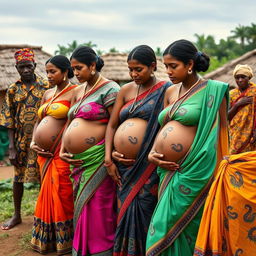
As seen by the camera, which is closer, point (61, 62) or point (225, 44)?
point (61, 62)

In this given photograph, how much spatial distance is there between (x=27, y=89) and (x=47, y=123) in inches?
38.1

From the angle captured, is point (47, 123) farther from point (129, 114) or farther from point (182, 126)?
point (182, 126)

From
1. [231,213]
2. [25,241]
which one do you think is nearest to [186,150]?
[231,213]

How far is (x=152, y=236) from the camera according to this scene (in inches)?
136

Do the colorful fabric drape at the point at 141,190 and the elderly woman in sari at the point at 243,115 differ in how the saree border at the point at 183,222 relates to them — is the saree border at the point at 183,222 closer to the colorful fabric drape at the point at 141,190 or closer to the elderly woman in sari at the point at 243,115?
the colorful fabric drape at the point at 141,190

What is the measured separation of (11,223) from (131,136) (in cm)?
280

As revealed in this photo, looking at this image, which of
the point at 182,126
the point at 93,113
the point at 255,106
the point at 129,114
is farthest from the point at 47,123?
the point at 255,106

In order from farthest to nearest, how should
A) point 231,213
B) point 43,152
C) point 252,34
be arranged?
point 252,34
point 43,152
point 231,213

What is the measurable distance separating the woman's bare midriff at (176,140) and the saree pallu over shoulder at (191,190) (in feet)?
0.22

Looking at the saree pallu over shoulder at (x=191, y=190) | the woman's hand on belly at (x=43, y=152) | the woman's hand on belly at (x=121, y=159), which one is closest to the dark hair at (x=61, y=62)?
the woman's hand on belly at (x=43, y=152)

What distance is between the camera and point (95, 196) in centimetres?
432

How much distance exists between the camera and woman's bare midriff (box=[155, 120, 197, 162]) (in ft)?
11.3

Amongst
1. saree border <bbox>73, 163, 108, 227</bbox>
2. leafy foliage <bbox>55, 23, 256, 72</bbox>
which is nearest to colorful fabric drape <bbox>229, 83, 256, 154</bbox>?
saree border <bbox>73, 163, 108, 227</bbox>

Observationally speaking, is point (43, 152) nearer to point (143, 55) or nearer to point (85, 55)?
point (85, 55)
